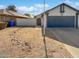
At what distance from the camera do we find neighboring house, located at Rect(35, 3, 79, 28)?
Answer: 31.7 m

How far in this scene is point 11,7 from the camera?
3250 inches

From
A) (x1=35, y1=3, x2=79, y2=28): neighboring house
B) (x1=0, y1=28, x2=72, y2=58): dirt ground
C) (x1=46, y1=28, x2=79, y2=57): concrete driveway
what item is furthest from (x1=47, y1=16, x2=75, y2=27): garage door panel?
(x1=0, y1=28, x2=72, y2=58): dirt ground

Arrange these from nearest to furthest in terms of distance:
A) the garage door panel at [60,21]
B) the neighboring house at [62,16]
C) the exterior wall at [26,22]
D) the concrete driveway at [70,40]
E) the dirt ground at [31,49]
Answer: the dirt ground at [31,49] → the concrete driveway at [70,40] → the neighboring house at [62,16] → the garage door panel at [60,21] → the exterior wall at [26,22]

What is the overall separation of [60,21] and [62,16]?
0.97m

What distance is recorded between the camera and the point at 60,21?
32156mm

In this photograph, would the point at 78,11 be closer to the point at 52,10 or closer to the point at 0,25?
the point at 52,10

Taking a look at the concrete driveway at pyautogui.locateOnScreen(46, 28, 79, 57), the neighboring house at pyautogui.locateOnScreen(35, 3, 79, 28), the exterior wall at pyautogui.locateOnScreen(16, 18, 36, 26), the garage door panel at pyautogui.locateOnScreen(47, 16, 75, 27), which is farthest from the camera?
the exterior wall at pyautogui.locateOnScreen(16, 18, 36, 26)

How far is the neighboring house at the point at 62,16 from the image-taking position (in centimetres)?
3166

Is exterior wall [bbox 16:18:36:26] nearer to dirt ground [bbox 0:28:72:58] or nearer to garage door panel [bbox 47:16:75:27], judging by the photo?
garage door panel [bbox 47:16:75:27]

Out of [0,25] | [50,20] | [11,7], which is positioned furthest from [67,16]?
[11,7]

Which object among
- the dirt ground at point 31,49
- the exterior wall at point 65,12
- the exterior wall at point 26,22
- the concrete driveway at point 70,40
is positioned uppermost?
the exterior wall at point 65,12

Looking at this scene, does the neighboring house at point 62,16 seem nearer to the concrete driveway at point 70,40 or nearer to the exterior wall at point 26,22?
the exterior wall at point 26,22

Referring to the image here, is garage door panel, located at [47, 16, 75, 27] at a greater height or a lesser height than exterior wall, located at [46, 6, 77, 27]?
lesser

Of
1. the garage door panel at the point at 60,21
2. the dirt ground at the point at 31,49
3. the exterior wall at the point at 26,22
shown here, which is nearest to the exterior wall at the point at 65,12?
the garage door panel at the point at 60,21
